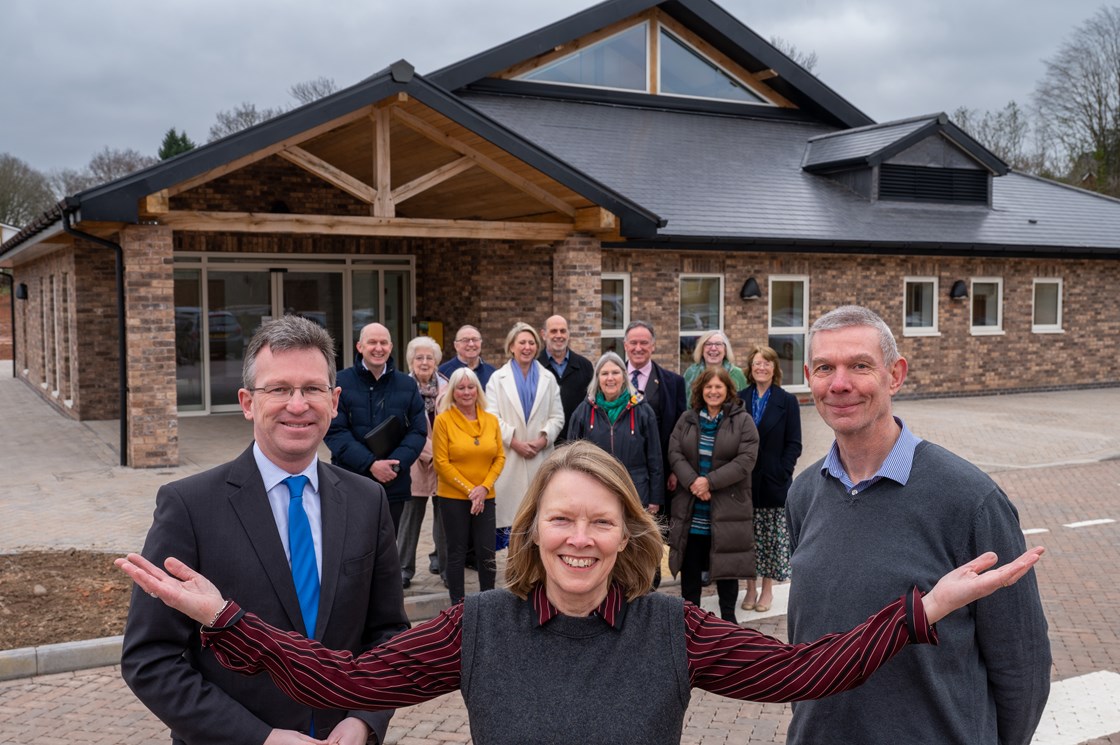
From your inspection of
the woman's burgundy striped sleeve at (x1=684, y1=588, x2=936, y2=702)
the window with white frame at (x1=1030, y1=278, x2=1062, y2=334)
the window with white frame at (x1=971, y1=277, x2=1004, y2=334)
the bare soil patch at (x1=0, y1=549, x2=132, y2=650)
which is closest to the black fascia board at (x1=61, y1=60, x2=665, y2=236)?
the bare soil patch at (x1=0, y1=549, x2=132, y2=650)

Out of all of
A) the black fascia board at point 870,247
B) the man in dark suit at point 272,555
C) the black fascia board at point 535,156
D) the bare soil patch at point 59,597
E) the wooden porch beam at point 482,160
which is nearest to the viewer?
the man in dark suit at point 272,555

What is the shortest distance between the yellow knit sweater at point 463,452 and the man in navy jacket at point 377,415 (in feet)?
0.78

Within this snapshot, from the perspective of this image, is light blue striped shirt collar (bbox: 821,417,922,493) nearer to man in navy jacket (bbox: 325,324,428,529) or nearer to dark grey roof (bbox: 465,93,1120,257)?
man in navy jacket (bbox: 325,324,428,529)

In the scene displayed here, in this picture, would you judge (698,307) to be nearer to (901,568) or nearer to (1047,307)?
(1047,307)

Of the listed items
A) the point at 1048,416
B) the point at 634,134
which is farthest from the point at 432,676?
the point at 634,134

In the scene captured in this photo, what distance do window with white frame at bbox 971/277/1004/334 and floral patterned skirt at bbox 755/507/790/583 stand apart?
1488 cm

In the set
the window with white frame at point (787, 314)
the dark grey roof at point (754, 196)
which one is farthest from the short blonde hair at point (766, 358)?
the window with white frame at point (787, 314)

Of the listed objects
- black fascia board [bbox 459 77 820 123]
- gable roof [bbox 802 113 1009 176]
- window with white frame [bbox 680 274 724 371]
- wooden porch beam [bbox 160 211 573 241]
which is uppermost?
black fascia board [bbox 459 77 820 123]

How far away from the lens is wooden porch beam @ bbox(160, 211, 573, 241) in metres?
11.6

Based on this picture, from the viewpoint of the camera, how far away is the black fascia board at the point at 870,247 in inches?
667

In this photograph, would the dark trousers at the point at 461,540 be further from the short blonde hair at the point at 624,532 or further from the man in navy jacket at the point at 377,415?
the short blonde hair at the point at 624,532

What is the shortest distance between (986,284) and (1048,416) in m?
4.00

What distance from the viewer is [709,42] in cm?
2219

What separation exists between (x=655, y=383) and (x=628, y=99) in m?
14.8
